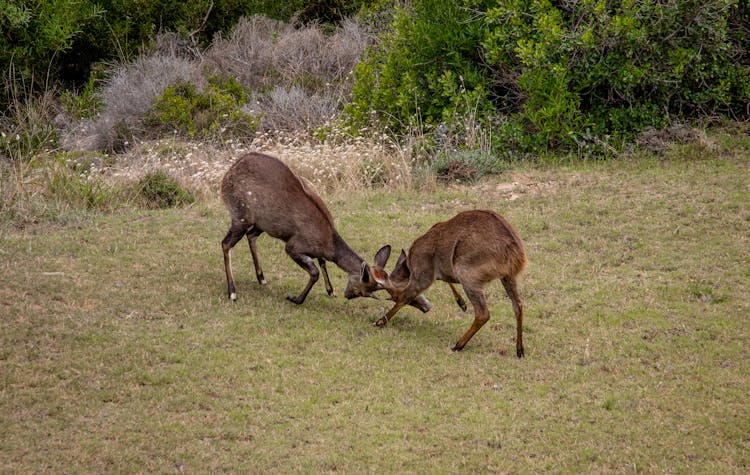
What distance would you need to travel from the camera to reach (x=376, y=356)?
8148mm

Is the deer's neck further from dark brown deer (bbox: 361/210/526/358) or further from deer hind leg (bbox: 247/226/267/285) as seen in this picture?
deer hind leg (bbox: 247/226/267/285)

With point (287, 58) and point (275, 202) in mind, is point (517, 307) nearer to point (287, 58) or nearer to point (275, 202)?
point (275, 202)

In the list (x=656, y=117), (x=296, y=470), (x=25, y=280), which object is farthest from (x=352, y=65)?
(x=296, y=470)

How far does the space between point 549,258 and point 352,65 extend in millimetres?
10962

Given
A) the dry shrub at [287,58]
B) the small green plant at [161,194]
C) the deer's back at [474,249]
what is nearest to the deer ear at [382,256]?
the deer's back at [474,249]

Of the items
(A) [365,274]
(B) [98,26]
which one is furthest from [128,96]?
(A) [365,274]

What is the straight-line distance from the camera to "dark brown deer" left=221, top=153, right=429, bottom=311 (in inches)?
370

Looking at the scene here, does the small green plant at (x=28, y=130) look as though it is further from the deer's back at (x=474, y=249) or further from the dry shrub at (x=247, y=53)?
the deer's back at (x=474, y=249)

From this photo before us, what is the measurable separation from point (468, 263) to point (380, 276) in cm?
109

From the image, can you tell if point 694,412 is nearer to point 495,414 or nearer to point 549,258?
point 495,414

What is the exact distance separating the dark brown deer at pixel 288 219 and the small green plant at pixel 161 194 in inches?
144

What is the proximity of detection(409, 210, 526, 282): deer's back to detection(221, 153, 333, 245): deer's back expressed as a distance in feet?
4.17

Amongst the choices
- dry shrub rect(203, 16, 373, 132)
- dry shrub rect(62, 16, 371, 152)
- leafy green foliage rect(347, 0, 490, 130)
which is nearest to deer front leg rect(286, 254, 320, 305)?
leafy green foliage rect(347, 0, 490, 130)

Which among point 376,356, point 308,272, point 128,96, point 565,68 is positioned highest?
point 565,68
